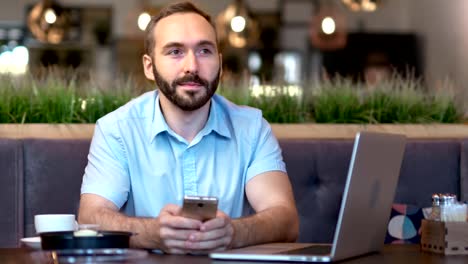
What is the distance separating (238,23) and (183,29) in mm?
4893

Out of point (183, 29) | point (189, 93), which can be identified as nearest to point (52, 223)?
point (189, 93)

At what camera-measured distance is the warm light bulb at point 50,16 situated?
290 inches

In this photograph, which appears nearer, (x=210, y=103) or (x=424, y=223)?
(x=424, y=223)

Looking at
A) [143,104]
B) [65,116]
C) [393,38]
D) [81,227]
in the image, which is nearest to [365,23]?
[393,38]

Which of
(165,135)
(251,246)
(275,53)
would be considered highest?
(275,53)

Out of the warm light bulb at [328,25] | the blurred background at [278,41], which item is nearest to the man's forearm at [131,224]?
the warm light bulb at [328,25]

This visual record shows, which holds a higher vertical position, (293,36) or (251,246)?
(293,36)

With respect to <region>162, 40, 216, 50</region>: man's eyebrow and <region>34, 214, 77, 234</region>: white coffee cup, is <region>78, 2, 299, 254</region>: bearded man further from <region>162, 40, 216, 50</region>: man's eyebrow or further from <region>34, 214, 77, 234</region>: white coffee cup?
<region>34, 214, 77, 234</region>: white coffee cup

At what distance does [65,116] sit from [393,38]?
24.2ft

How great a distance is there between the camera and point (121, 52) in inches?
427

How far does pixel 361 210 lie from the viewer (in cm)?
195

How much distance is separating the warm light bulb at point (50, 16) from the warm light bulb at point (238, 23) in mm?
1376

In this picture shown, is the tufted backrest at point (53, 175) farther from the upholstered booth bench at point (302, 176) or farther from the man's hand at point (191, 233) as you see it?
the man's hand at point (191, 233)

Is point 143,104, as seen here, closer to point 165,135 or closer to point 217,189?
point 165,135
